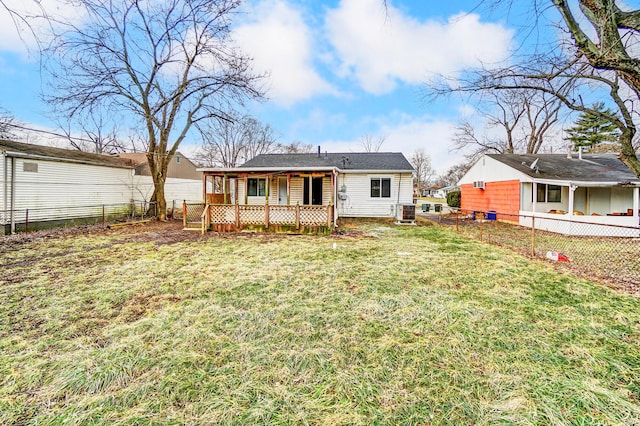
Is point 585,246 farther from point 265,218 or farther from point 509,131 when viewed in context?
point 509,131

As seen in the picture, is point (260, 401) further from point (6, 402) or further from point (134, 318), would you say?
point (134, 318)

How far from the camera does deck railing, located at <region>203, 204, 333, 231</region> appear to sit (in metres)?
10.4

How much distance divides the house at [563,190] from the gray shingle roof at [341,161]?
16.8ft

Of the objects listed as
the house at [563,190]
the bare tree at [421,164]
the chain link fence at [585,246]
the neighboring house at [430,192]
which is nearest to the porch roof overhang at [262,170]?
the chain link fence at [585,246]

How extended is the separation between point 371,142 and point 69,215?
99.4 feet

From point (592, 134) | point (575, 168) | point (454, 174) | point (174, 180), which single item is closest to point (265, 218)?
point (174, 180)

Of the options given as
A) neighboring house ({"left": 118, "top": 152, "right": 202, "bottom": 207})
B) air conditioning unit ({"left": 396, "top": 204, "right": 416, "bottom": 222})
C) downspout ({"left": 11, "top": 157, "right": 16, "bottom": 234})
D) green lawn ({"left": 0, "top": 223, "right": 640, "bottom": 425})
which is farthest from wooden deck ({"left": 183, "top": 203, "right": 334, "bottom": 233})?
neighboring house ({"left": 118, "top": 152, "right": 202, "bottom": 207})

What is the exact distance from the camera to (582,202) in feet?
45.8

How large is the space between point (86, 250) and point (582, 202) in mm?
20775

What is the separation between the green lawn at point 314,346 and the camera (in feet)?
6.63

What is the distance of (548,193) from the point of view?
13695 millimetres

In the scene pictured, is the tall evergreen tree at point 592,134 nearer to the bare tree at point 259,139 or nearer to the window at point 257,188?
the window at point 257,188

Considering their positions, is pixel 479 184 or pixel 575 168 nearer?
pixel 575 168

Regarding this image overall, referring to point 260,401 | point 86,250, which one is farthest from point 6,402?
point 86,250
